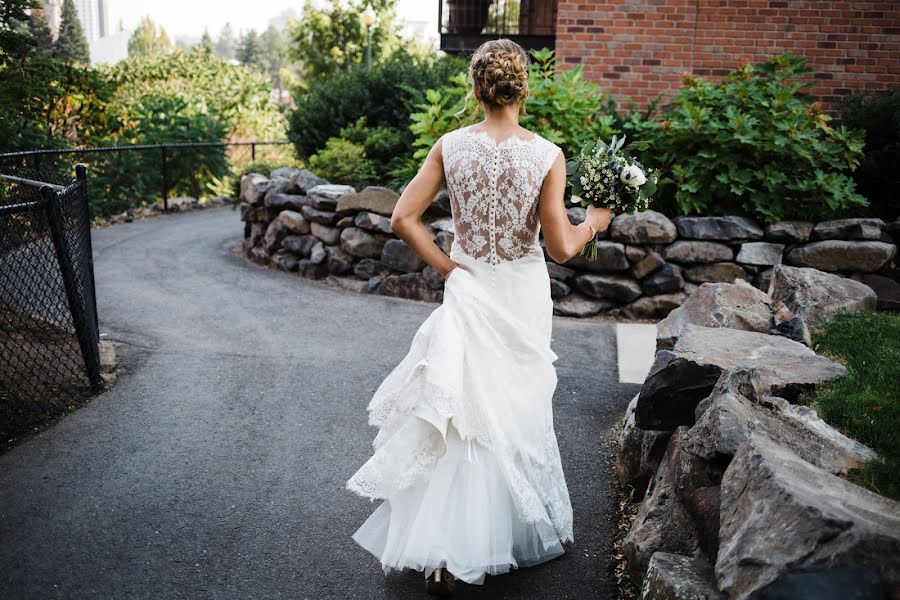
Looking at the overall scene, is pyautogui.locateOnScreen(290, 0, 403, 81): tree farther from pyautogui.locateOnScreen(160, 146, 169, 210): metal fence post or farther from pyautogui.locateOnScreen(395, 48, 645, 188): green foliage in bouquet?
pyautogui.locateOnScreen(395, 48, 645, 188): green foliage in bouquet

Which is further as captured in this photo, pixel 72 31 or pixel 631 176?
pixel 72 31

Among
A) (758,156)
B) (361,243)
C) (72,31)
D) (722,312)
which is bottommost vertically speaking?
(361,243)

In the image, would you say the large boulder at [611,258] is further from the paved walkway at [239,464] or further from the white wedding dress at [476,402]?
the white wedding dress at [476,402]

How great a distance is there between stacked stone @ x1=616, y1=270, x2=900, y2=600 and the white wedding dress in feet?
1.96

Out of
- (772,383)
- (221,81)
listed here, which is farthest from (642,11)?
(221,81)

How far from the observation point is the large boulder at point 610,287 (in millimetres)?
7707

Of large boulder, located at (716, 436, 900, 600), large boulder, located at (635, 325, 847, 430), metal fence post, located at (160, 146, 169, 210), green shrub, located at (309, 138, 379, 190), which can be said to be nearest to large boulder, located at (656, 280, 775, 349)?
large boulder, located at (635, 325, 847, 430)

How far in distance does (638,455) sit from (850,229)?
4721 mm

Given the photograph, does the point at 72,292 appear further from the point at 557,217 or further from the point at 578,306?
the point at 578,306

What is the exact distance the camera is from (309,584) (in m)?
3.27

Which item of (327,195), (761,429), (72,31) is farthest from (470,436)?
(72,31)

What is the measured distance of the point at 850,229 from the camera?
7.53 m

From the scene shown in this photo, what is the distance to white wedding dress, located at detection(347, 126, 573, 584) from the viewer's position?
121 inches

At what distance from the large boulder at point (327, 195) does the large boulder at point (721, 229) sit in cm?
371
